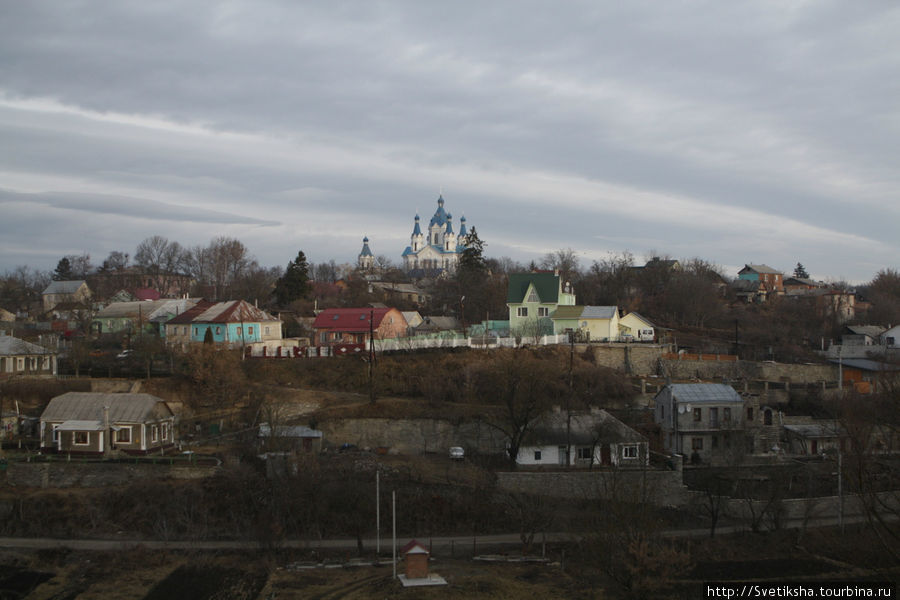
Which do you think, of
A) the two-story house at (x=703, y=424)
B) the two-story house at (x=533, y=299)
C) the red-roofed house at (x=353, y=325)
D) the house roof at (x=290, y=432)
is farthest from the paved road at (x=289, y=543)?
the two-story house at (x=533, y=299)

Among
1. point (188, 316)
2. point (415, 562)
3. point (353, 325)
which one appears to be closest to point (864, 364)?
point (353, 325)

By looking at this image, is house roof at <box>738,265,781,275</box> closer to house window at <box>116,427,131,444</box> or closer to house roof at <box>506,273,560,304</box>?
house roof at <box>506,273,560,304</box>

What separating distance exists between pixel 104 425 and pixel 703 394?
24504 mm

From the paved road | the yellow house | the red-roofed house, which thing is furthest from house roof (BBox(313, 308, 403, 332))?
the paved road

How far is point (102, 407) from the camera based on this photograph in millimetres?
29312

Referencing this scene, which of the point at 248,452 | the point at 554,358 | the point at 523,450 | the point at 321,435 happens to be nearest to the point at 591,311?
the point at 554,358

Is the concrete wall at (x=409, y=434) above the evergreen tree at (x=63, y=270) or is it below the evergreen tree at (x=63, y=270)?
below

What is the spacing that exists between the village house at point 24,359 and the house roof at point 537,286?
86.0 ft

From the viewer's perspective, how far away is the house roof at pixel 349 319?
44.7 metres

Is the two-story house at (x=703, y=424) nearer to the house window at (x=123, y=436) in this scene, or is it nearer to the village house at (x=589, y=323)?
the village house at (x=589, y=323)

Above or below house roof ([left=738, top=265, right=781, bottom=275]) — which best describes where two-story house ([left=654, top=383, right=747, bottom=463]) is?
below

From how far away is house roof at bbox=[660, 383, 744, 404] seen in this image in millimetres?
31453

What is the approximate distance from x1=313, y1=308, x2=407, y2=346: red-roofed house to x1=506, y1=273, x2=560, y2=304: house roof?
25.3 feet

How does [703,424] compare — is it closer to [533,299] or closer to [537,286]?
[533,299]
